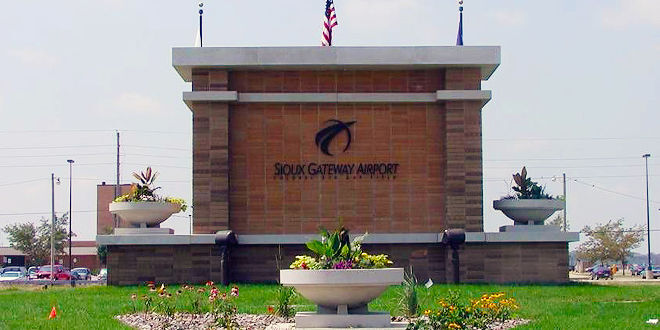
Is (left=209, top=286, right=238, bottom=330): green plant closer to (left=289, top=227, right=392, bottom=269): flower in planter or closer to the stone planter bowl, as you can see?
the stone planter bowl

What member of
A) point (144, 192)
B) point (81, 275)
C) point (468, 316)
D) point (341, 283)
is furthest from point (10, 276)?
point (468, 316)

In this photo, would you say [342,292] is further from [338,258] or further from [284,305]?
[284,305]

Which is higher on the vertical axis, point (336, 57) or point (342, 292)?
point (336, 57)

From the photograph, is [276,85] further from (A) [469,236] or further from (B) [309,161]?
(A) [469,236]

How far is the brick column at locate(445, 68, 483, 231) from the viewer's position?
122 ft

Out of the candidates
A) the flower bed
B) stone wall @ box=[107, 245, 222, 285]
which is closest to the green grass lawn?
the flower bed

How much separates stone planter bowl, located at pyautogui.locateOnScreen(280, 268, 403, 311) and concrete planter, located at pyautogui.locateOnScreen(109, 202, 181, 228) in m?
16.3

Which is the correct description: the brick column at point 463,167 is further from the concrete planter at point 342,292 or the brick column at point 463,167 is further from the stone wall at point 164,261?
the concrete planter at point 342,292

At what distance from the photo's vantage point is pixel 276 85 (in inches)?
1497

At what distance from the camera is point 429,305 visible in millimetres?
25625

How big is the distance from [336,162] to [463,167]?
4136 millimetres

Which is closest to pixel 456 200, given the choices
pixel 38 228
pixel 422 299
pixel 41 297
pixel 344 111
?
pixel 344 111

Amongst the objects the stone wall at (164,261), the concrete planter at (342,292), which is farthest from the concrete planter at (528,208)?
the concrete planter at (342,292)

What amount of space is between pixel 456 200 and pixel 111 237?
11.1 m
